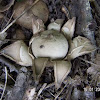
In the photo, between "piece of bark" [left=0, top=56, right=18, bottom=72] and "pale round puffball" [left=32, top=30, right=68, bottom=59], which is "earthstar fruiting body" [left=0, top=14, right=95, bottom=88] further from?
"piece of bark" [left=0, top=56, right=18, bottom=72]

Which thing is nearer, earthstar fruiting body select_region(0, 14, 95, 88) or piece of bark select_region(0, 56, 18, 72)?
earthstar fruiting body select_region(0, 14, 95, 88)

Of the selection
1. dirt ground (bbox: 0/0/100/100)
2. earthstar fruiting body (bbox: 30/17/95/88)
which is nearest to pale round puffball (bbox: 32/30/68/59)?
earthstar fruiting body (bbox: 30/17/95/88)

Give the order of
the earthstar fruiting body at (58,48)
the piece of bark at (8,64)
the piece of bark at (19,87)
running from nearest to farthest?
the earthstar fruiting body at (58,48)
the piece of bark at (19,87)
the piece of bark at (8,64)

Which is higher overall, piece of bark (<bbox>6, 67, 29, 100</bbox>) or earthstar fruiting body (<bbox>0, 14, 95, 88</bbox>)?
earthstar fruiting body (<bbox>0, 14, 95, 88</bbox>)

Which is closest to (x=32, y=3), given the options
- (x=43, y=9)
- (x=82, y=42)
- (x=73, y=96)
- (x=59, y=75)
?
(x=43, y=9)

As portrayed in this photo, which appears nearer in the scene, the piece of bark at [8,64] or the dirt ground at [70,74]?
the dirt ground at [70,74]

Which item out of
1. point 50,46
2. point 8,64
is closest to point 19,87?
point 8,64

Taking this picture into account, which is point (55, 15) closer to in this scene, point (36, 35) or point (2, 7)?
point (36, 35)

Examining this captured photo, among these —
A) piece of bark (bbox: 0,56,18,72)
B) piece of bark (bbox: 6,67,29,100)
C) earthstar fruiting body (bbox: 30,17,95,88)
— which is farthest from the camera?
piece of bark (bbox: 0,56,18,72)

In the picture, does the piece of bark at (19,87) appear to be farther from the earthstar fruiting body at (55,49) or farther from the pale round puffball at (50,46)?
the pale round puffball at (50,46)

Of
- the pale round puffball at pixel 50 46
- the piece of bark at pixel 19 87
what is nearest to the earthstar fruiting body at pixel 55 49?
the pale round puffball at pixel 50 46
